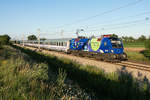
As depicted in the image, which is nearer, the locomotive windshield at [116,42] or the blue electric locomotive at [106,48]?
the blue electric locomotive at [106,48]

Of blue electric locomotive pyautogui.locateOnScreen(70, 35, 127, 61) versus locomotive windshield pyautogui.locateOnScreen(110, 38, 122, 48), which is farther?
locomotive windshield pyautogui.locateOnScreen(110, 38, 122, 48)

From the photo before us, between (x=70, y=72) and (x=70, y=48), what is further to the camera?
(x=70, y=48)

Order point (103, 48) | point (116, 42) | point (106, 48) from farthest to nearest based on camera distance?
point (103, 48), point (116, 42), point (106, 48)

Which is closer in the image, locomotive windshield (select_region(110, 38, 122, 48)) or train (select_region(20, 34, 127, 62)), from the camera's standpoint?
train (select_region(20, 34, 127, 62))

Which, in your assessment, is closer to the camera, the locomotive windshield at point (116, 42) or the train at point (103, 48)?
the train at point (103, 48)

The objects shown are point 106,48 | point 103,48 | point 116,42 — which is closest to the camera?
point 106,48

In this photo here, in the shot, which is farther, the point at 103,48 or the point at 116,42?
the point at 103,48

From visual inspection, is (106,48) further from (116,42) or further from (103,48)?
(116,42)

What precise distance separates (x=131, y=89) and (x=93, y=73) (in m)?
3.27

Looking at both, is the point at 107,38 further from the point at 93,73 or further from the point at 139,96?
the point at 139,96

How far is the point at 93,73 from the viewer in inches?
325

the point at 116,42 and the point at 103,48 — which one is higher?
the point at 116,42

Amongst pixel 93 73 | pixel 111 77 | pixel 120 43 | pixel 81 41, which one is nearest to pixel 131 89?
pixel 111 77

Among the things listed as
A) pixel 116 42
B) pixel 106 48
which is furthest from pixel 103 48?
pixel 116 42
